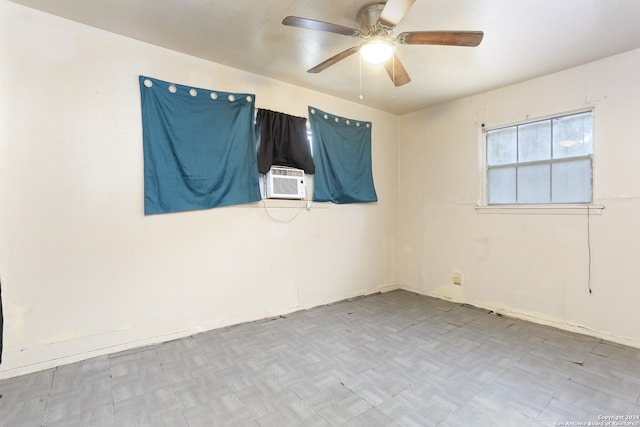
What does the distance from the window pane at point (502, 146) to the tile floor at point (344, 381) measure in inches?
77.5

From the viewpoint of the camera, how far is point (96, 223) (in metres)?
2.52

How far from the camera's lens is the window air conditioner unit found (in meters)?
3.43

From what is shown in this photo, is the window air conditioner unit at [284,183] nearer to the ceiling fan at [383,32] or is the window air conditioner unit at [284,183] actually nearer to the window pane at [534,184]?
the ceiling fan at [383,32]

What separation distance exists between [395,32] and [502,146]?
2.16 meters

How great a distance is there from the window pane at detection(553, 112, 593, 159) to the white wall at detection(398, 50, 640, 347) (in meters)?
0.10

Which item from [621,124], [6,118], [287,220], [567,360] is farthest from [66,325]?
[621,124]

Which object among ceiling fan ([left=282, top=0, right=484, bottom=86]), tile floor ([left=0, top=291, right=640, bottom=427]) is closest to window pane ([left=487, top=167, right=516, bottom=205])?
tile floor ([left=0, top=291, right=640, bottom=427])

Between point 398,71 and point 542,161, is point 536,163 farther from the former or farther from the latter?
point 398,71

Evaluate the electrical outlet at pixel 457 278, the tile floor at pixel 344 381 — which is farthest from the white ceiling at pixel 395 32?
→ the tile floor at pixel 344 381

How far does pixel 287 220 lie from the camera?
363 cm

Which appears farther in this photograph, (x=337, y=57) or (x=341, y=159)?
(x=341, y=159)

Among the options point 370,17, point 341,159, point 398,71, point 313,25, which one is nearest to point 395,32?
point 398,71

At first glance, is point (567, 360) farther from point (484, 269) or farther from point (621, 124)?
point (621, 124)

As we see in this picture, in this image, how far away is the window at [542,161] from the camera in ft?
10.2
